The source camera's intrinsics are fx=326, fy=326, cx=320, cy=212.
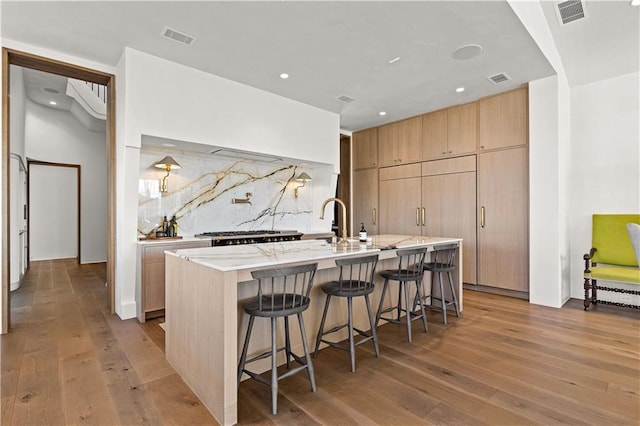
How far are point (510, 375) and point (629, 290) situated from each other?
2854mm

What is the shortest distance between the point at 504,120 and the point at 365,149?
2572mm

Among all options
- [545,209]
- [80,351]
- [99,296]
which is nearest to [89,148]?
[99,296]

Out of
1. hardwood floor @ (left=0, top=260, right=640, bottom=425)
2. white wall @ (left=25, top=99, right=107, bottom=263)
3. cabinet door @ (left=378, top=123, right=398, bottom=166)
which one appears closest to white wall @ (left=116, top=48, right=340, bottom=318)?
hardwood floor @ (left=0, top=260, right=640, bottom=425)

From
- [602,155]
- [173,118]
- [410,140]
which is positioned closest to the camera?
[173,118]

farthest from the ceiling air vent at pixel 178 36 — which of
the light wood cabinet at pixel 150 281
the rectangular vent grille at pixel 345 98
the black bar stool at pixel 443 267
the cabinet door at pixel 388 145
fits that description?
the cabinet door at pixel 388 145

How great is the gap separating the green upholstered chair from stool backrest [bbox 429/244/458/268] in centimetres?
173

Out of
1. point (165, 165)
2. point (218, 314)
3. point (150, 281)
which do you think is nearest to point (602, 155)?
point (218, 314)

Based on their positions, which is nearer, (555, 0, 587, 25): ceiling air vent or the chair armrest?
(555, 0, 587, 25): ceiling air vent

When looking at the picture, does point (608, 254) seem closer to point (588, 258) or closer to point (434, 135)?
point (588, 258)

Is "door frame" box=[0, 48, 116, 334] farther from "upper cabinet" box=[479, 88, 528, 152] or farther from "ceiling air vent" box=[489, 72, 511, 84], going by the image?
"upper cabinet" box=[479, 88, 528, 152]

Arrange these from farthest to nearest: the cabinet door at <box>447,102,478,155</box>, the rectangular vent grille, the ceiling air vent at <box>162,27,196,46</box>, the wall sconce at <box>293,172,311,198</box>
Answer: the wall sconce at <box>293,172,311,198</box> < the cabinet door at <box>447,102,478,155</box> < the rectangular vent grille < the ceiling air vent at <box>162,27,196,46</box>

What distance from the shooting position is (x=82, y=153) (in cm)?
750

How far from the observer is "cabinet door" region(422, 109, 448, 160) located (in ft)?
17.2

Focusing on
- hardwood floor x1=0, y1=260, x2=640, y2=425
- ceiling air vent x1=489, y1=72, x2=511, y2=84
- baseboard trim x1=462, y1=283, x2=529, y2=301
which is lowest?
hardwood floor x1=0, y1=260, x2=640, y2=425
